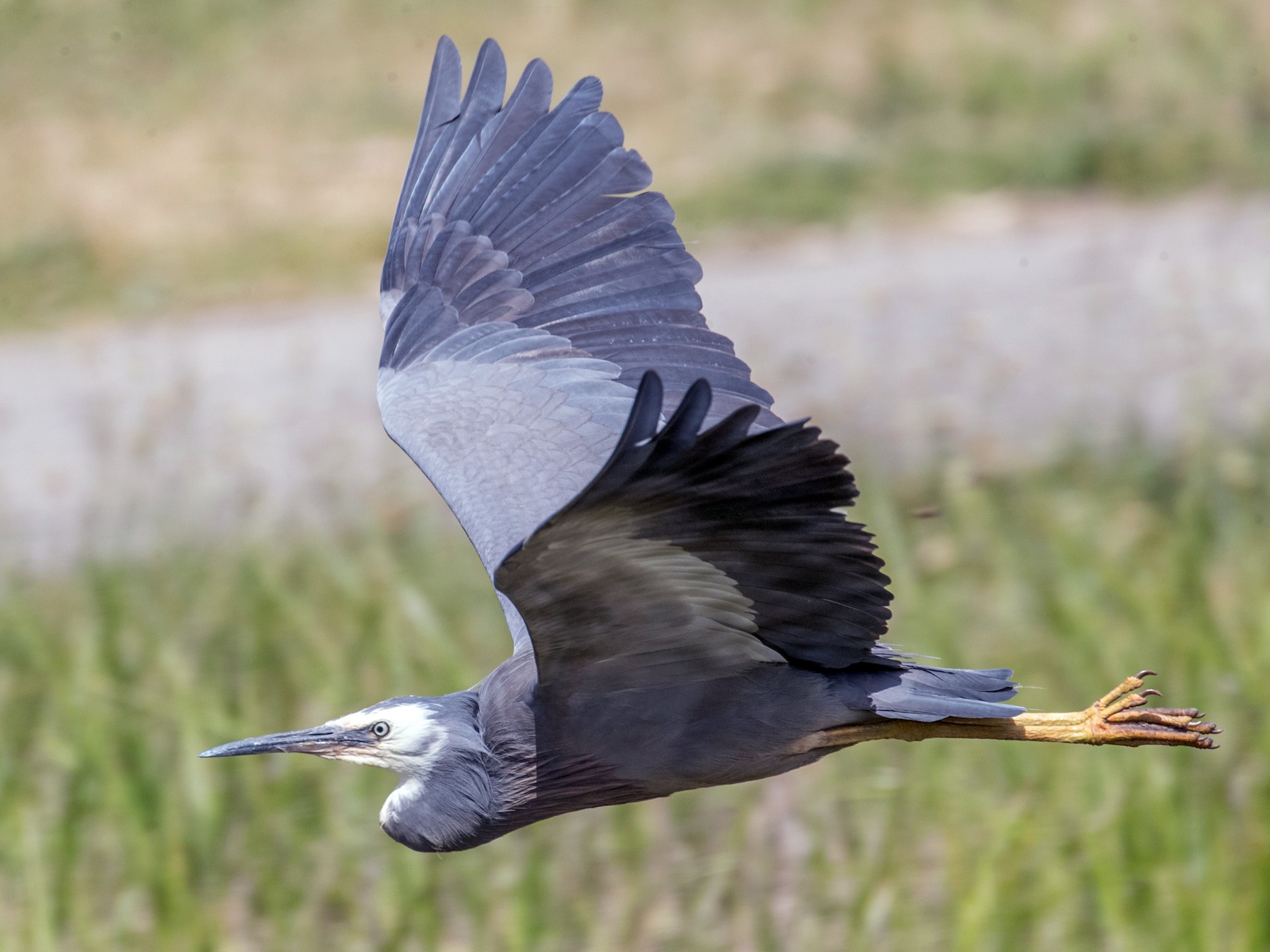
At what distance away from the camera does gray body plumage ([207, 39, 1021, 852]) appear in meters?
2.25

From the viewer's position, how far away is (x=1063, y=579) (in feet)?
14.4

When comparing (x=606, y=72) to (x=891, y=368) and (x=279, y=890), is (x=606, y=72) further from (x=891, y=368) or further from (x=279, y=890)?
(x=279, y=890)

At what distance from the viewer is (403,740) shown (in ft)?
8.55

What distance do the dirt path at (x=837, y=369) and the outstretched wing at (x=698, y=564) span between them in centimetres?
270

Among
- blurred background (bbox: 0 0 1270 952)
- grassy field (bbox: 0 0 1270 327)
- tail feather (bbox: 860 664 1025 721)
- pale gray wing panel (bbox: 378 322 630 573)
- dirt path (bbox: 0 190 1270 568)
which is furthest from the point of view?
grassy field (bbox: 0 0 1270 327)

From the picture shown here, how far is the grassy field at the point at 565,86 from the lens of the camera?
9.73m

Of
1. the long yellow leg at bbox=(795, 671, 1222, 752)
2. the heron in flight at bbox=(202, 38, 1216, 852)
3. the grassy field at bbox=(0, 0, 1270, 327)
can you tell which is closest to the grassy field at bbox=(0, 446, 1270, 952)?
the long yellow leg at bbox=(795, 671, 1222, 752)

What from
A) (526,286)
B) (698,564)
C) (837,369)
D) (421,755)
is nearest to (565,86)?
(837,369)

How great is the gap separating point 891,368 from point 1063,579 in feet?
9.88

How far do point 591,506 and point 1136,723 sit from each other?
1077 mm

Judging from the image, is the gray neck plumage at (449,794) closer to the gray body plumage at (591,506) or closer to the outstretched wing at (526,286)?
the gray body plumage at (591,506)

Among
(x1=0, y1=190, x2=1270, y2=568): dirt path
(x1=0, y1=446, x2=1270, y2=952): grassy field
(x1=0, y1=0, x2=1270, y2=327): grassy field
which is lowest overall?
(x1=0, y1=446, x2=1270, y2=952): grassy field

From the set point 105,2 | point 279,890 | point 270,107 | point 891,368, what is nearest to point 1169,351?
point 891,368

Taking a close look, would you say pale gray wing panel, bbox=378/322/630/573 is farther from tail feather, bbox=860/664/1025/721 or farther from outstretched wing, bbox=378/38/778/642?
tail feather, bbox=860/664/1025/721
